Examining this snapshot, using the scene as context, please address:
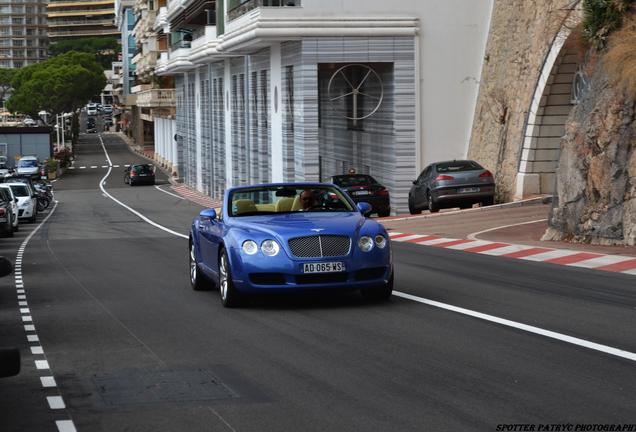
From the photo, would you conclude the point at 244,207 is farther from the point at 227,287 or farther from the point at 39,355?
the point at 39,355

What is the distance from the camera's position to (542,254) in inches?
838

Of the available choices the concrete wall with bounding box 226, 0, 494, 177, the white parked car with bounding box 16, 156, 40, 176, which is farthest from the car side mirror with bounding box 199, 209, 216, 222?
the white parked car with bounding box 16, 156, 40, 176

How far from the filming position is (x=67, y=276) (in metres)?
20.6

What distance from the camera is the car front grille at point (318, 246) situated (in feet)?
45.2

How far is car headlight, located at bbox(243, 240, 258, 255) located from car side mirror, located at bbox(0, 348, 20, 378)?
6960 mm

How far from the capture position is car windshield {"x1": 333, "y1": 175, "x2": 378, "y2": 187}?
1578 inches

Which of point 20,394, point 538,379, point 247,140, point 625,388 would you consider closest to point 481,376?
point 538,379

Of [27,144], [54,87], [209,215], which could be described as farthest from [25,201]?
[54,87]

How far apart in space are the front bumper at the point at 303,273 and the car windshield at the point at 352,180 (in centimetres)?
2584

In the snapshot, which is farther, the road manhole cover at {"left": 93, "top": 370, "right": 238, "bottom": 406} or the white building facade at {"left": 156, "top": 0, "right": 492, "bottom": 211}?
the white building facade at {"left": 156, "top": 0, "right": 492, "bottom": 211}

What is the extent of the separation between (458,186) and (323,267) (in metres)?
23.9

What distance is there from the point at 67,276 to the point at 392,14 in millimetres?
25749

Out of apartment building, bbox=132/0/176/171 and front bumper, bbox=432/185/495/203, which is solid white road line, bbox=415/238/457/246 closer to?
front bumper, bbox=432/185/495/203

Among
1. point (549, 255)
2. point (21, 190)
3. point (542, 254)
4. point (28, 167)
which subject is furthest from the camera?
point (28, 167)
